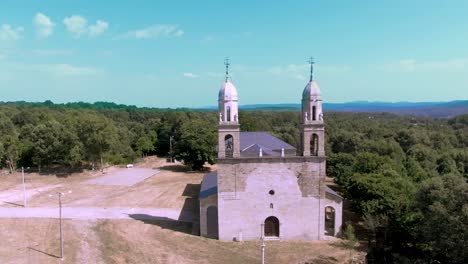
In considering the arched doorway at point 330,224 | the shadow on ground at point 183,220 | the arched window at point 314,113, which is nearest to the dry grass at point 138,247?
the shadow on ground at point 183,220

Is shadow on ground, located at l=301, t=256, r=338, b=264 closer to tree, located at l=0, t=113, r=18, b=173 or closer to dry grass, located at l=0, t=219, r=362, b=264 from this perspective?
dry grass, located at l=0, t=219, r=362, b=264

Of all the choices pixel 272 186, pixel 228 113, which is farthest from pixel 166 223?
pixel 228 113

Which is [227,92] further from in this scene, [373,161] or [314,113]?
[373,161]

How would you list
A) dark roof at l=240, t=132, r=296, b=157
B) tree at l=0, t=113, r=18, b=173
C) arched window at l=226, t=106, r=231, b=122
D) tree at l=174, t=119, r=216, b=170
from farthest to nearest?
tree at l=174, t=119, r=216, b=170
tree at l=0, t=113, r=18, b=173
dark roof at l=240, t=132, r=296, b=157
arched window at l=226, t=106, r=231, b=122

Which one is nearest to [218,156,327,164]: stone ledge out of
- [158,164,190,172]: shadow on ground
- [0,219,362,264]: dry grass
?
[0,219,362,264]: dry grass

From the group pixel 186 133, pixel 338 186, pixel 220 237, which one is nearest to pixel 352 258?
pixel 220 237
